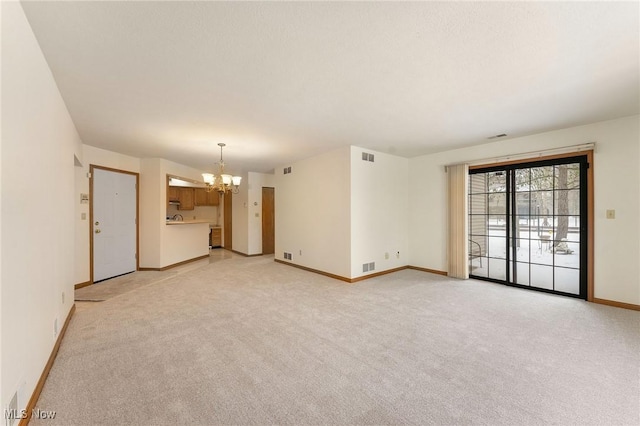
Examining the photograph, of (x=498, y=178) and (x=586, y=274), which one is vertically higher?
(x=498, y=178)

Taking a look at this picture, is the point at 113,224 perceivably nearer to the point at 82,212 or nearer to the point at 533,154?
the point at 82,212

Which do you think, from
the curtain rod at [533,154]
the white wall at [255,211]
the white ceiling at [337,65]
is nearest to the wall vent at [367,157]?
the white ceiling at [337,65]

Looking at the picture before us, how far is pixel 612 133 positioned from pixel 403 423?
15.4 feet

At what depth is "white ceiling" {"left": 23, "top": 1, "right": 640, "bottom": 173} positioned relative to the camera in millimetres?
1689

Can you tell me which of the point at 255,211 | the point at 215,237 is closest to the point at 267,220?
the point at 255,211

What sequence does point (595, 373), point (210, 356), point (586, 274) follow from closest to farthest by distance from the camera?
1. point (595, 373)
2. point (210, 356)
3. point (586, 274)

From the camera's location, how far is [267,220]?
27.4 feet

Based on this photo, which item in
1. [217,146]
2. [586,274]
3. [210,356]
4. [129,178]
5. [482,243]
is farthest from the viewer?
[129,178]

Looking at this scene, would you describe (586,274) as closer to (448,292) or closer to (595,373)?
(448,292)

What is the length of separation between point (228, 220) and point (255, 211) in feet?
5.43

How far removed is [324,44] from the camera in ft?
6.47

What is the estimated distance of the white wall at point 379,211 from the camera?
5.07 meters

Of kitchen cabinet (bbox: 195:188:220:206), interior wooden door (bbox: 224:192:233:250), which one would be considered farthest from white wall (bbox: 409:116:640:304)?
kitchen cabinet (bbox: 195:188:220:206)

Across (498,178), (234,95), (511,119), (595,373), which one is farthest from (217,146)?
(595,373)
